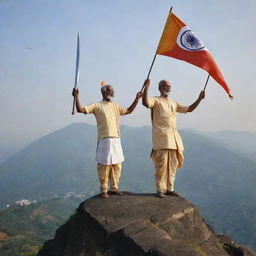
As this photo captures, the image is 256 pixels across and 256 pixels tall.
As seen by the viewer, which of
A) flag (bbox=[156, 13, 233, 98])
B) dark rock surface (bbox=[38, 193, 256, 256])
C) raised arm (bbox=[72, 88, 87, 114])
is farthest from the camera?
flag (bbox=[156, 13, 233, 98])

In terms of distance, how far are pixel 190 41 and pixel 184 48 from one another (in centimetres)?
25

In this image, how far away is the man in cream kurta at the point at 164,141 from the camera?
718 cm

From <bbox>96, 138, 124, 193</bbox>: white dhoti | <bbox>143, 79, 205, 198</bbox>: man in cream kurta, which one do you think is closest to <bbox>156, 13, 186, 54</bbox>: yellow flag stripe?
<bbox>143, 79, 205, 198</bbox>: man in cream kurta

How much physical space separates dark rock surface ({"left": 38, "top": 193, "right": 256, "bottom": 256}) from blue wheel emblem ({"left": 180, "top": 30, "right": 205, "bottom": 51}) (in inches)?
148

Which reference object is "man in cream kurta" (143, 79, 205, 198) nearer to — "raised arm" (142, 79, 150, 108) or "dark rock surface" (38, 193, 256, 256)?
"raised arm" (142, 79, 150, 108)

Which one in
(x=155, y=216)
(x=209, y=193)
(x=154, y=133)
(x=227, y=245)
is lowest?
(x=209, y=193)

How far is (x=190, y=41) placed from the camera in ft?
24.5

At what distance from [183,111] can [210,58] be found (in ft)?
4.89

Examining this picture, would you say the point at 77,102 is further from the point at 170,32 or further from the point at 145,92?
the point at 170,32

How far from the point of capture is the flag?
7375mm

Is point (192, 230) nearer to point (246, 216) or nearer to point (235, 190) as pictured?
point (246, 216)

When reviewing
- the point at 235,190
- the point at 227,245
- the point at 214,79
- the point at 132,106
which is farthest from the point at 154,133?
the point at 235,190

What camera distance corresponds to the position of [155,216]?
6.02 metres

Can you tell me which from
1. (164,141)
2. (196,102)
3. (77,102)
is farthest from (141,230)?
(196,102)
